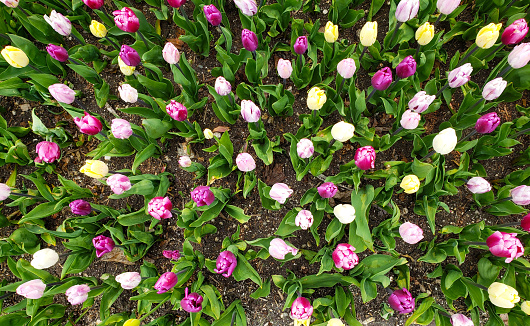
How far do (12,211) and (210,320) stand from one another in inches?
63.5

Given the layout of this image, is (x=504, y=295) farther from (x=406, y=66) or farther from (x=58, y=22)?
(x=58, y=22)

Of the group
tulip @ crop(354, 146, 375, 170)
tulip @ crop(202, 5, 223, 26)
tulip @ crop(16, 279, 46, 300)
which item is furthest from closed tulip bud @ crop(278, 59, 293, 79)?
tulip @ crop(16, 279, 46, 300)

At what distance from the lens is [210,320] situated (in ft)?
6.88

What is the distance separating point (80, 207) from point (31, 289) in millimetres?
497

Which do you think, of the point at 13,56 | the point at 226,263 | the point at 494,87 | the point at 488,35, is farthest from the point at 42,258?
the point at 488,35

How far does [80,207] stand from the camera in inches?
80.5

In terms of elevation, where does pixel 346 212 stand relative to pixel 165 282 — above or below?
above

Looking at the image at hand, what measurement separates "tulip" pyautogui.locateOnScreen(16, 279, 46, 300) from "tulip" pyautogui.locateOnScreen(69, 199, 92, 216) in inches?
16.9

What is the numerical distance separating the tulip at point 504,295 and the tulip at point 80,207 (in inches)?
91.6

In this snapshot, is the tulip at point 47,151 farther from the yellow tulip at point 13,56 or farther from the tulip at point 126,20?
the tulip at point 126,20

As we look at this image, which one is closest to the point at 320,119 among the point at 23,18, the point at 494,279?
the point at 494,279

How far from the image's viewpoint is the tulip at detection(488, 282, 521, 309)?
5.21 feet

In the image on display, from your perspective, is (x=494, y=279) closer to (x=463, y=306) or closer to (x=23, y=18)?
(x=463, y=306)

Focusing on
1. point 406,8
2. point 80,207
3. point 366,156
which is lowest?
point 80,207
